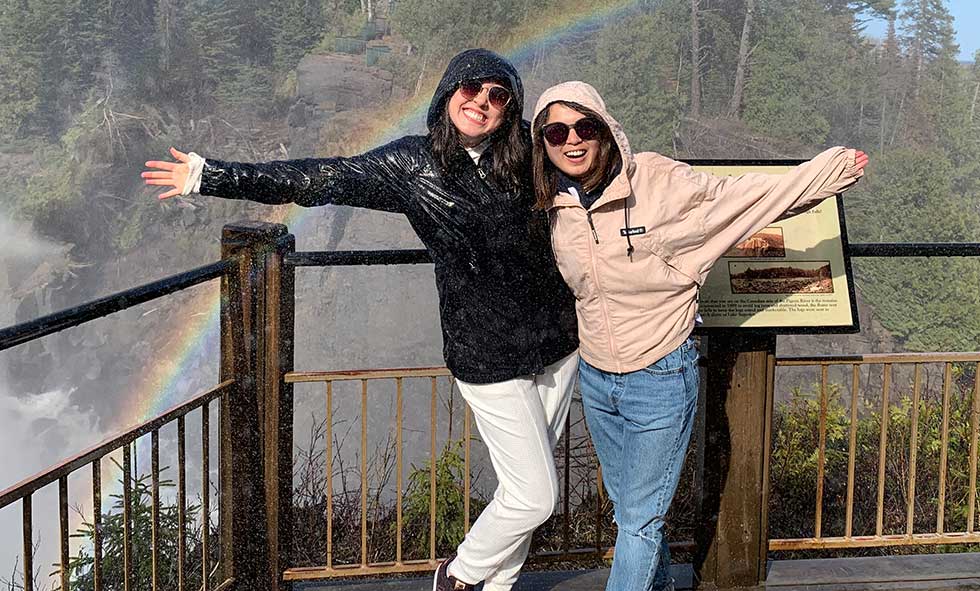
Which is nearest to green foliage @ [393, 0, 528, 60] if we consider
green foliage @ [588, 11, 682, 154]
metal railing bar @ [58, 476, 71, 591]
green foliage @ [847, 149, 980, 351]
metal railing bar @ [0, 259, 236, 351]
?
green foliage @ [588, 11, 682, 154]

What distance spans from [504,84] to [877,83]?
29.3 m

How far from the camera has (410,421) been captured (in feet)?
67.6

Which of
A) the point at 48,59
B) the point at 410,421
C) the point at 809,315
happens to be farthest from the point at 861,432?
the point at 48,59

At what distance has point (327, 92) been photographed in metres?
29.7

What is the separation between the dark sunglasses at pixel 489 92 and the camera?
1848 mm

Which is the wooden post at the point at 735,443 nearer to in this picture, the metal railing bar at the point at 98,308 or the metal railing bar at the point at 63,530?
the metal railing bar at the point at 98,308

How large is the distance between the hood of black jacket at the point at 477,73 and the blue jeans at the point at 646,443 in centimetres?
59

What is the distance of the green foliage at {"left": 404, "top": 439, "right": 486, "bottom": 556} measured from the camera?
15.4 ft

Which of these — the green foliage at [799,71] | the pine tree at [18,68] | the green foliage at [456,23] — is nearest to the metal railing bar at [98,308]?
the green foliage at [799,71]

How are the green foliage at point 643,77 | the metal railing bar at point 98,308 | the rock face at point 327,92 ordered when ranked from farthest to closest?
the rock face at point 327,92 < the green foliage at point 643,77 < the metal railing bar at point 98,308

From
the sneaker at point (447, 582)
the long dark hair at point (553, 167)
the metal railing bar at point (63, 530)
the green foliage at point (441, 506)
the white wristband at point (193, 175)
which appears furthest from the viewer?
the green foliage at point (441, 506)

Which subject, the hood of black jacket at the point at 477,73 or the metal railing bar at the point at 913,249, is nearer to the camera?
the hood of black jacket at the point at 477,73

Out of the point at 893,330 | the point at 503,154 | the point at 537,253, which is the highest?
the point at 503,154

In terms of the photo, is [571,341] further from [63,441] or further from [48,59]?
[48,59]
